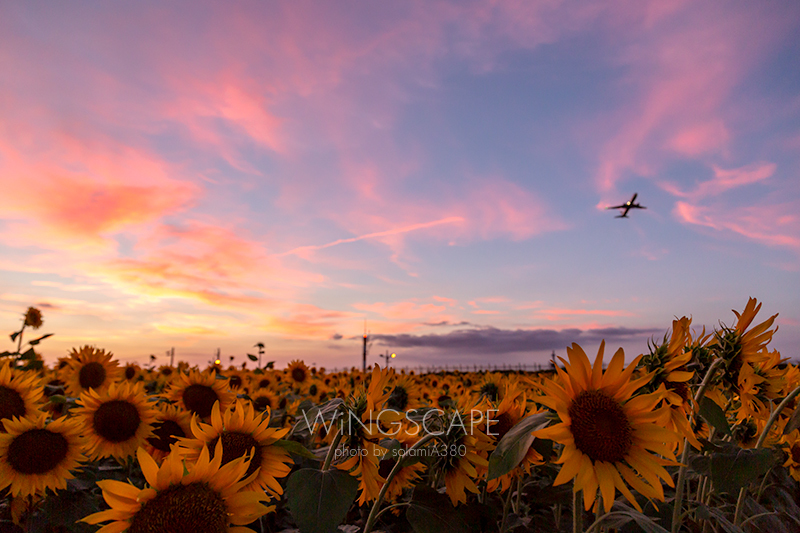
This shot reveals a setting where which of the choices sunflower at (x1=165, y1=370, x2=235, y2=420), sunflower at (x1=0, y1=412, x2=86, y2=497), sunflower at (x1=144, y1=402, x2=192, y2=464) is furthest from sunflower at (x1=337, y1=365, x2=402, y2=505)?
sunflower at (x1=165, y1=370, x2=235, y2=420)

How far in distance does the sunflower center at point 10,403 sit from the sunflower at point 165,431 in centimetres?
114

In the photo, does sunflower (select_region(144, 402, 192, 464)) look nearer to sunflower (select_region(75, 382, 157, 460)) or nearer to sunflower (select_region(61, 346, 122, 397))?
sunflower (select_region(75, 382, 157, 460))

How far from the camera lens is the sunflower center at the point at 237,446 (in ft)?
7.48

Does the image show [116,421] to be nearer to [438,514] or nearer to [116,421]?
[116,421]

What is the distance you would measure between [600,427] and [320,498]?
130cm

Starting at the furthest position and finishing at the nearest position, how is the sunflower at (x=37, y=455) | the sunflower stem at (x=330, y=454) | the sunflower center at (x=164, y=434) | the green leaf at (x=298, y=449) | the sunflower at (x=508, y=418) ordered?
the sunflower center at (x=164, y=434), the sunflower at (x=37, y=455), the sunflower at (x=508, y=418), the sunflower stem at (x=330, y=454), the green leaf at (x=298, y=449)

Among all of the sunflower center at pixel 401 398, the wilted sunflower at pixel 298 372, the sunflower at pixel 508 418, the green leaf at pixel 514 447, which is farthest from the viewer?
the wilted sunflower at pixel 298 372

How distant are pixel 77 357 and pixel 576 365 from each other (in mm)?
8865

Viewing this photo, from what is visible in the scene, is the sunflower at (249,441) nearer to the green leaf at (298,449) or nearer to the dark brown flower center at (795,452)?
the green leaf at (298,449)

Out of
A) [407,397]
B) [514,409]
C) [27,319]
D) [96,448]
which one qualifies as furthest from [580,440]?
[27,319]

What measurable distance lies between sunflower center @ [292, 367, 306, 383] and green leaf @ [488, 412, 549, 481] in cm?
1164

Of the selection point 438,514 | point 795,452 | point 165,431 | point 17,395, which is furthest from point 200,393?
point 795,452

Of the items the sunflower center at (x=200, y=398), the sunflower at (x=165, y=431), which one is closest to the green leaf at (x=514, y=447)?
the sunflower at (x=165, y=431)

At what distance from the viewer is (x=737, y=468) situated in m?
2.69
